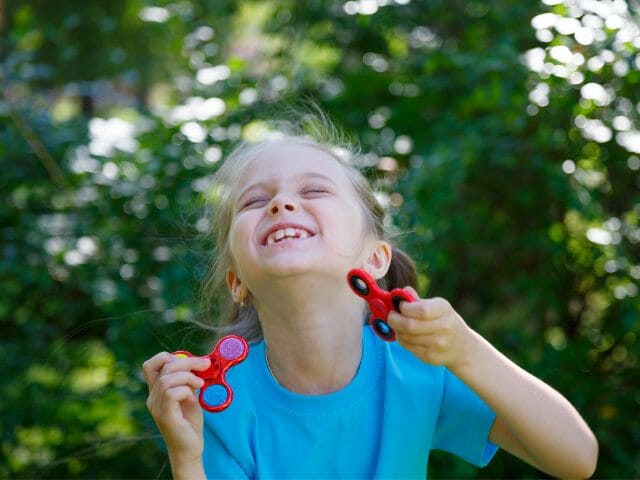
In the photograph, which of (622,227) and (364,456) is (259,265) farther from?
(622,227)

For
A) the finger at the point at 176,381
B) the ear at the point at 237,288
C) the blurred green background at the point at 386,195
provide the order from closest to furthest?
the finger at the point at 176,381 → the ear at the point at 237,288 → the blurred green background at the point at 386,195

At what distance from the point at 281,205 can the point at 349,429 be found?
0.50 metres

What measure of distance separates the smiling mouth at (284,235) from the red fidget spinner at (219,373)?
0.22 m

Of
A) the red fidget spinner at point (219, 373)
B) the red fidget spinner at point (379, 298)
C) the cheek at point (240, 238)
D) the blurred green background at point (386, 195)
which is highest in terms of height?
the red fidget spinner at point (379, 298)

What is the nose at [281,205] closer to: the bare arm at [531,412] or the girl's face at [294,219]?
the girl's face at [294,219]

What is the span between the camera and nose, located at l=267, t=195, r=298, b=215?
195 centimetres

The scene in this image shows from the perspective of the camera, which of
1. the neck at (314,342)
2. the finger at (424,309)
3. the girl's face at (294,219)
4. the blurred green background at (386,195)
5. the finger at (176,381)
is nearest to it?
the finger at (424,309)

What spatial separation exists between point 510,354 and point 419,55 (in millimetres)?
1190

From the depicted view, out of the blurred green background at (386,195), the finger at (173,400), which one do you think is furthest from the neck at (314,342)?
the blurred green background at (386,195)

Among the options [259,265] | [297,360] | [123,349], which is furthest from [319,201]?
[123,349]

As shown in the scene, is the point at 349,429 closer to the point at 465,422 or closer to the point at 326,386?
the point at 326,386

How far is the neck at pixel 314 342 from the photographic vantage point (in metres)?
2.02

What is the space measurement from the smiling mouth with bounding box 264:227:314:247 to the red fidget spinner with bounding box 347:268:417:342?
21 centimetres

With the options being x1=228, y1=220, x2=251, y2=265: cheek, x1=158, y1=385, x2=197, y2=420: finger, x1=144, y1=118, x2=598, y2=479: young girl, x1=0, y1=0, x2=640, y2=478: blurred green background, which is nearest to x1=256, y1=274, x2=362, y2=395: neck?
x1=144, y1=118, x2=598, y2=479: young girl
